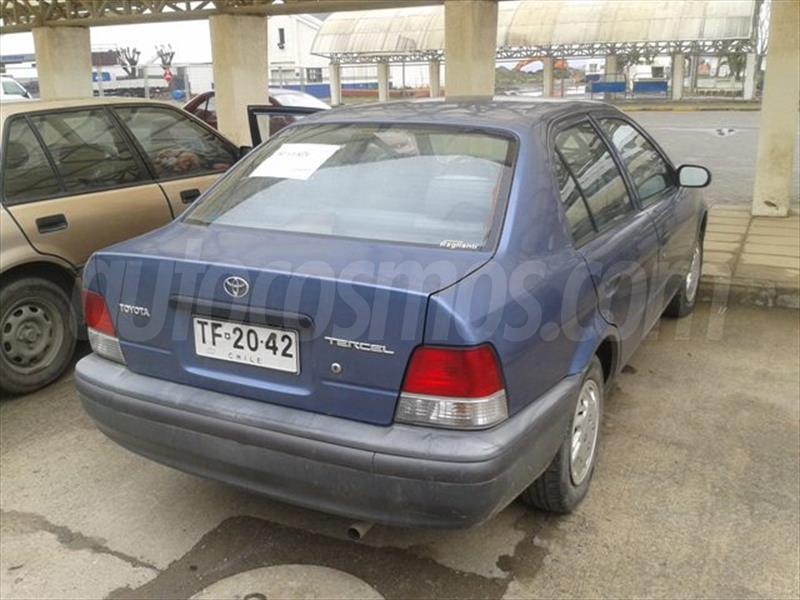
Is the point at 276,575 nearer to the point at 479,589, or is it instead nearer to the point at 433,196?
the point at 479,589

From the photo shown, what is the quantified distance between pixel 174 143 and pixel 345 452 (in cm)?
349

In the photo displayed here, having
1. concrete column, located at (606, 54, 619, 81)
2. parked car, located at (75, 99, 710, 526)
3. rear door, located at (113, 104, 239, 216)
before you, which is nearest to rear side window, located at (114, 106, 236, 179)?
rear door, located at (113, 104, 239, 216)

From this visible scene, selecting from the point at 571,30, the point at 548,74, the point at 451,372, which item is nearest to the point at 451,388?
the point at 451,372

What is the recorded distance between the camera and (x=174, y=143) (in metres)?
5.16

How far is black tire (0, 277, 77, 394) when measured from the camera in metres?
4.14

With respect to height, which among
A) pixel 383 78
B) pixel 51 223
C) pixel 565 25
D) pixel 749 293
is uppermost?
pixel 565 25

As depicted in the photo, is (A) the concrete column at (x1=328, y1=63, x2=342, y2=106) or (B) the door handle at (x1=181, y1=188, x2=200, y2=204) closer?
(B) the door handle at (x1=181, y1=188, x2=200, y2=204)

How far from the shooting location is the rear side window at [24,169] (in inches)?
165

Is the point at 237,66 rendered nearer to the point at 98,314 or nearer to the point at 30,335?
the point at 30,335

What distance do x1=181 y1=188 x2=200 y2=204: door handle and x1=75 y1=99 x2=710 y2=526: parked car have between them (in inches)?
68.5

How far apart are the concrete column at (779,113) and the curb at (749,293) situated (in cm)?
254

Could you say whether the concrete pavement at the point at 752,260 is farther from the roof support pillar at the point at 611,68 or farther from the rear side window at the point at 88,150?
the roof support pillar at the point at 611,68

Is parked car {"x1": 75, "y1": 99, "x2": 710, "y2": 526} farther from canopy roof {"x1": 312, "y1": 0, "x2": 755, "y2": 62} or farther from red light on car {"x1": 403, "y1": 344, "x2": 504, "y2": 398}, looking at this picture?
canopy roof {"x1": 312, "y1": 0, "x2": 755, "y2": 62}

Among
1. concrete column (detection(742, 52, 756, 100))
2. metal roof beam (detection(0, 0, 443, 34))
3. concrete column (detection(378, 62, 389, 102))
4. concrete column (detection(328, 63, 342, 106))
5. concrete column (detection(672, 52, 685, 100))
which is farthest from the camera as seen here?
concrete column (detection(328, 63, 342, 106))
